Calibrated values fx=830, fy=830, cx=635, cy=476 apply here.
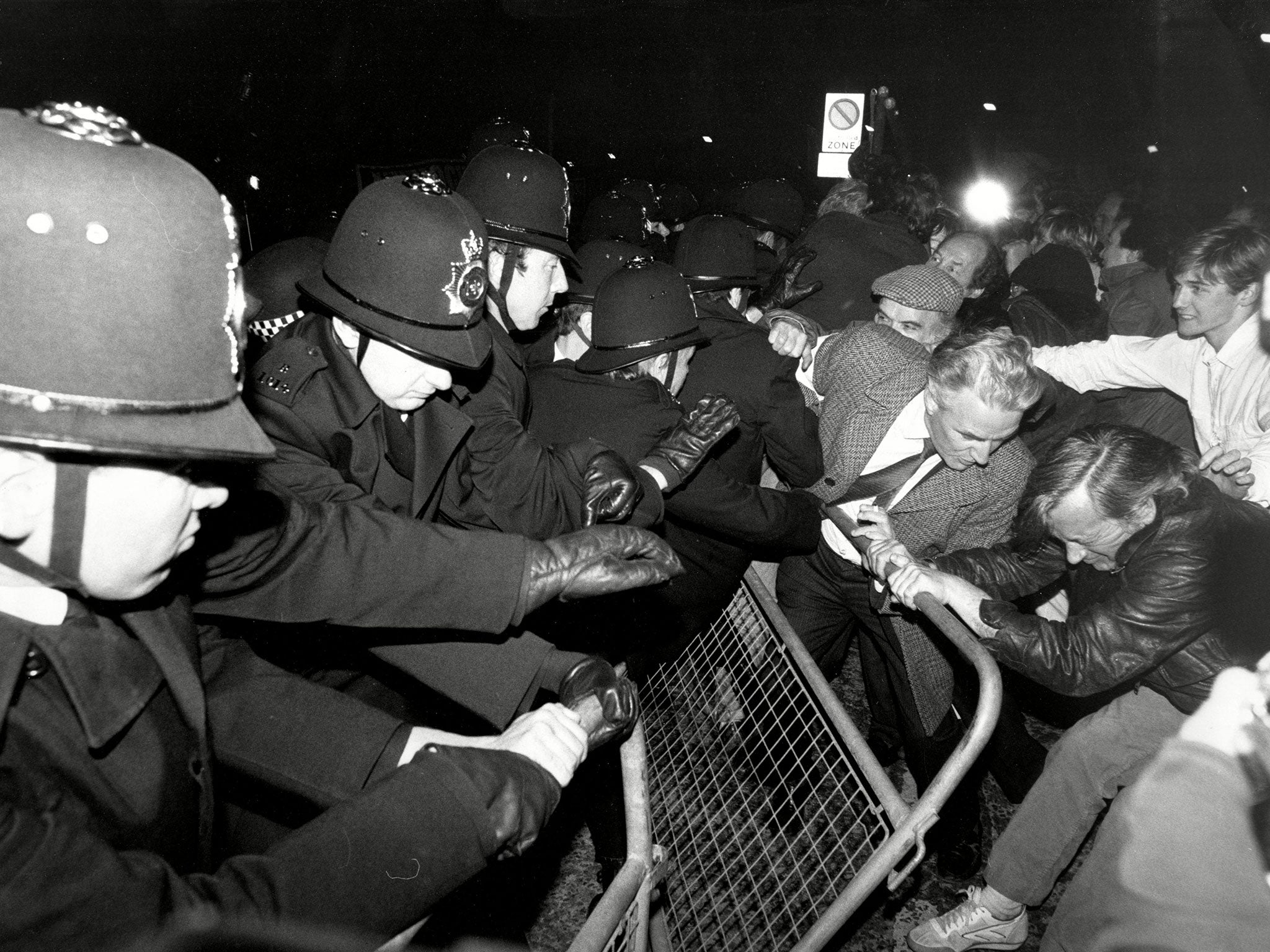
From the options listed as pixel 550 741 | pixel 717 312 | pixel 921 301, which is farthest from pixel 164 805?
pixel 921 301

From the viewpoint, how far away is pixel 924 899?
3.09 metres

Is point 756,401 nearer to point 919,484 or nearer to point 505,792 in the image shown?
point 919,484

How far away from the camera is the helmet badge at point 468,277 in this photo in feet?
7.23

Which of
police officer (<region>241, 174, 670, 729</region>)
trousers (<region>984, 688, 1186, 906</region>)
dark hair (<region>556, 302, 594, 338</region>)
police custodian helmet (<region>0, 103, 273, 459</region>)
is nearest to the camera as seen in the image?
police custodian helmet (<region>0, 103, 273, 459</region>)

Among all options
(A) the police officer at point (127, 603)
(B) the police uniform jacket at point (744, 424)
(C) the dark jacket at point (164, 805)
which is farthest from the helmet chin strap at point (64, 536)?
(B) the police uniform jacket at point (744, 424)

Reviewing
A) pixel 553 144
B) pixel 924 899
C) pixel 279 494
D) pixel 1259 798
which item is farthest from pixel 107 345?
pixel 553 144

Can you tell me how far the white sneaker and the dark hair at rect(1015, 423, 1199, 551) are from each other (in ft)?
4.51

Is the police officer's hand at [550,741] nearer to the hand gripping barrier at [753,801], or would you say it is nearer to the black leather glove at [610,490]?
the hand gripping barrier at [753,801]

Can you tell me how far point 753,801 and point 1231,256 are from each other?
2942mm

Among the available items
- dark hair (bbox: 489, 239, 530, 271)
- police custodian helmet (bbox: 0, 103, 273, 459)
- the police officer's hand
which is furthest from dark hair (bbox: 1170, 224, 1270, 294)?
police custodian helmet (bbox: 0, 103, 273, 459)

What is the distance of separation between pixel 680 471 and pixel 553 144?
1896cm

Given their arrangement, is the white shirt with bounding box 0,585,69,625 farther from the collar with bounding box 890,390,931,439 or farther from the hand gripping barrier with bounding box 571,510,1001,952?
the collar with bounding box 890,390,931,439

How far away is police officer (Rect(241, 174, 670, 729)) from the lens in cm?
214

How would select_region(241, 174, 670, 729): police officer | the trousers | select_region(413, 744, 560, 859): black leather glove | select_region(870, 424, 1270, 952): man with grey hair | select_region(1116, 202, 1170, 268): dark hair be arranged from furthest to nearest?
select_region(1116, 202, 1170, 268): dark hair
the trousers
select_region(870, 424, 1270, 952): man with grey hair
select_region(241, 174, 670, 729): police officer
select_region(413, 744, 560, 859): black leather glove
